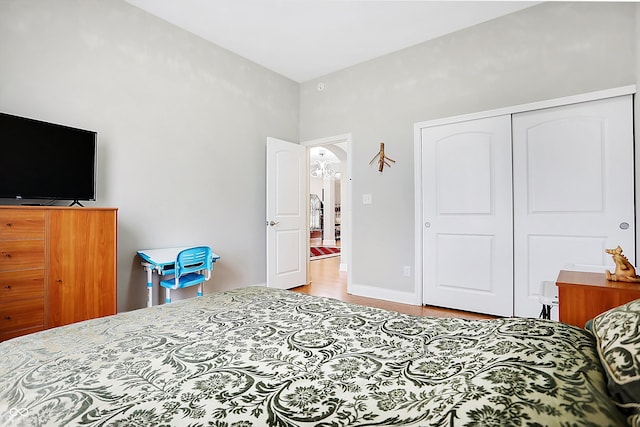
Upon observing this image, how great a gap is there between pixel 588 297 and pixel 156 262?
9.33ft

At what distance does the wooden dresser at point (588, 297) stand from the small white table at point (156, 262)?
8.83 feet

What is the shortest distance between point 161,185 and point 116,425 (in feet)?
9.65

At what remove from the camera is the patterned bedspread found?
1.79ft

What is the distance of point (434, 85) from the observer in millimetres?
3561

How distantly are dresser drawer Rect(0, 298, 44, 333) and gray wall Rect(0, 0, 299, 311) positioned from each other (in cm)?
81

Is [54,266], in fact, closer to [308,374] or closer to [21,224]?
[21,224]

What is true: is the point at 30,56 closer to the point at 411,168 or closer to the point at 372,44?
the point at 372,44

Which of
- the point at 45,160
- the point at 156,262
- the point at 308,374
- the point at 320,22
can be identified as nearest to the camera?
the point at 308,374

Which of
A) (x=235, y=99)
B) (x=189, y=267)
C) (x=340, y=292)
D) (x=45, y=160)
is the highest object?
(x=235, y=99)

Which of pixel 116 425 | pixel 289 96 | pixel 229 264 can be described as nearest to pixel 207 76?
pixel 289 96

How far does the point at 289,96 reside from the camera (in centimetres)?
460

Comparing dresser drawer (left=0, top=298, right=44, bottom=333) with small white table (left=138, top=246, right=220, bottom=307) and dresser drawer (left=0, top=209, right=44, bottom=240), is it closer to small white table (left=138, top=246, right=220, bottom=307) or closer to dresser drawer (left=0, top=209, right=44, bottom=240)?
dresser drawer (left=0, top=209, right=44, bottom=240)

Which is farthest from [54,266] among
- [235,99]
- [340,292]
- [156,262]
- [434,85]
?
[434,85]

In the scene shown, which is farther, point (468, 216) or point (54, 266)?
point (468, 216)
